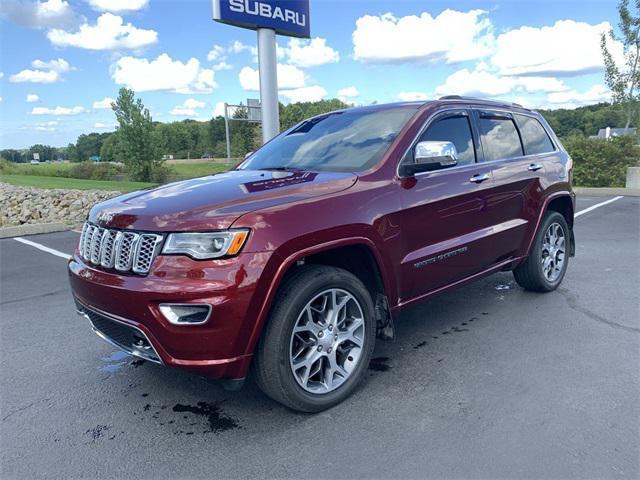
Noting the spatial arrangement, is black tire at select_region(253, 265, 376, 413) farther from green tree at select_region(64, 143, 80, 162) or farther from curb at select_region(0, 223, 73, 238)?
green tree at select_region(64, 143, 80, 162)

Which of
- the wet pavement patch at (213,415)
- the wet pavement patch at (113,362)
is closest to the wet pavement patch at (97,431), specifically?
the wet pavement patch at (213,415)

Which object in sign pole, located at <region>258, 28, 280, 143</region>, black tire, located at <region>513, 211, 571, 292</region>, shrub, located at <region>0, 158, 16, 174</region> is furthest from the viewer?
shrub, located at <region>0, 158, 16, 174</region>

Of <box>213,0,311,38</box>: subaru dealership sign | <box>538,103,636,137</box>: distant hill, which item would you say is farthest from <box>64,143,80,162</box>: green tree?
<box>213,0,311,38</box>: subaru dealership sign

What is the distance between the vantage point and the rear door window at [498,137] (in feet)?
14.8

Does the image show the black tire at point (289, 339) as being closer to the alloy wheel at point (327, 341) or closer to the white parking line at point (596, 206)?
the alloy wheel at point (327, 341)

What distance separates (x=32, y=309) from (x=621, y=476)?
212 inches

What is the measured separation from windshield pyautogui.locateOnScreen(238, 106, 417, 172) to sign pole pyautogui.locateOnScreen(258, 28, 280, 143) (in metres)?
8.54

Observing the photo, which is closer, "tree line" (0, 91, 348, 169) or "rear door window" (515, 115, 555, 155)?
"rear door window" (515, 115, 555, 155)

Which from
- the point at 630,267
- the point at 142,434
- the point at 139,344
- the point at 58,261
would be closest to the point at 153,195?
the point at 139,344

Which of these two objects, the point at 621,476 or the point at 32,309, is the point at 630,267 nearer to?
the point at 621,476

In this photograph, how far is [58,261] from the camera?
7758 mm

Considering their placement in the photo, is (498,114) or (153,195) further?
(498,114)

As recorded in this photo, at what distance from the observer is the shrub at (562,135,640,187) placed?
16.7m

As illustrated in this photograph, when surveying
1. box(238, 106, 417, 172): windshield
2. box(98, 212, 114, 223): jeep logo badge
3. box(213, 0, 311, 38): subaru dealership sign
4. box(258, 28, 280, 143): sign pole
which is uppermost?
box(213, 0, 311, 38): subaru dealership sign
